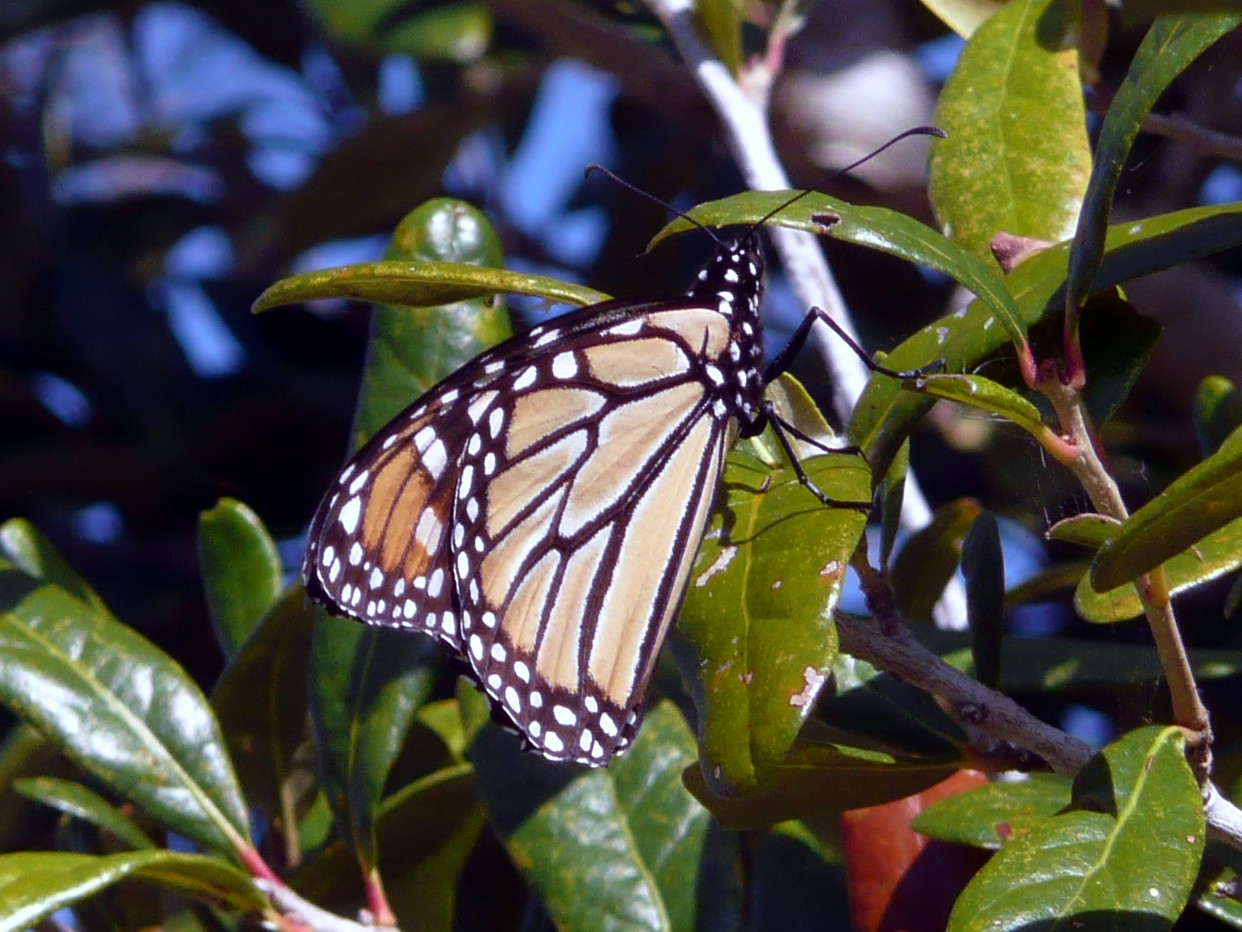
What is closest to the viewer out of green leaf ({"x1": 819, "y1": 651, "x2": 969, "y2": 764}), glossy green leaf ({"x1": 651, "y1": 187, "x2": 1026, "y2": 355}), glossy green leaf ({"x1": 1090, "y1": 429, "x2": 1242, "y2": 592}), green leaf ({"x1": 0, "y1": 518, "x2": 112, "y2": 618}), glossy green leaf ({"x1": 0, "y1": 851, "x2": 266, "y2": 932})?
glossy green leaf ({"x1": 1090, "y1": 429, "x2": 1242, "y2": 592})

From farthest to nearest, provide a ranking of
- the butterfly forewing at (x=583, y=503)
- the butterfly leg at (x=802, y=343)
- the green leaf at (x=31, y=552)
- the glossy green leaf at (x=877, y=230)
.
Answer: the green leaf at (x=31, y=552) < the butterfly forewing at (x=583, y=503) < the butterfly leg at (x=802, y=343) < the glossy green leaf at (x=877, y=230)

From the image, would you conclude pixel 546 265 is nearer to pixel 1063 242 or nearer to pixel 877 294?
pixel 877 294

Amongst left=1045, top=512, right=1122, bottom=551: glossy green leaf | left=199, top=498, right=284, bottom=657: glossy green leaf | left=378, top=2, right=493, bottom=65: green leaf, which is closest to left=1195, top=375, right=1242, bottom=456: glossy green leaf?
left=1045, top=512, right=1122, bottom=551: glossy green leaf

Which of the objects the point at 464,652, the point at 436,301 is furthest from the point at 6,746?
the point at 436,301

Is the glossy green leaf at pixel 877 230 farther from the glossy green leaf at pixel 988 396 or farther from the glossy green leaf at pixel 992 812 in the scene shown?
the glossy green leaf at pixel 992 812

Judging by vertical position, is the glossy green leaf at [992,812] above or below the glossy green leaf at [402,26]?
below

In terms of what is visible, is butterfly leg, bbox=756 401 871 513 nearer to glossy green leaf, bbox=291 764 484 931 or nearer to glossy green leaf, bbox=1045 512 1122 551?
glossy green leaf, bbox=1045 512 1122 551

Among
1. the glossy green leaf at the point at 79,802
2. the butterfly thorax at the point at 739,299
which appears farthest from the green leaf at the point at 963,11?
the glossy green leaf at the point at 79,802
